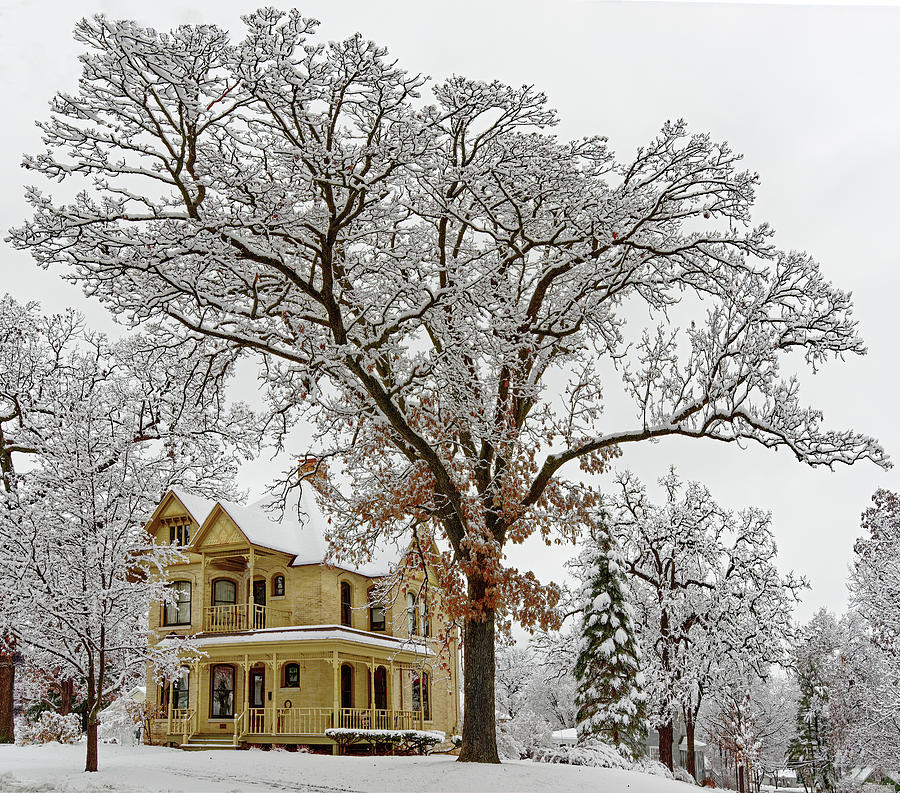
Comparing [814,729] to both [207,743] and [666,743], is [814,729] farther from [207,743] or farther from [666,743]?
[207,743]

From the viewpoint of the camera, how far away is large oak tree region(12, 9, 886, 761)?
25.8 feet

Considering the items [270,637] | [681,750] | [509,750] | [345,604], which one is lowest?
[681,750]

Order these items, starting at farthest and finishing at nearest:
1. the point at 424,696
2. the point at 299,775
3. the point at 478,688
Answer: the point at 424,696 → the point at 299,775 → the point at 478,688

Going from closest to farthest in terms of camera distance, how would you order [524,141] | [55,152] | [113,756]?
[55,152] → [524,141] → [113,756]

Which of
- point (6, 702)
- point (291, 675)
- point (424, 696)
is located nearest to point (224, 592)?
point (291, 675)

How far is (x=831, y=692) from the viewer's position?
3058 centimetres

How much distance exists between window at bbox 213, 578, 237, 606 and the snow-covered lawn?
557cm

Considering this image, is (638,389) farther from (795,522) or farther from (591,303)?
(795,522)

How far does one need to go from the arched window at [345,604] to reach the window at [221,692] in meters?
2.60

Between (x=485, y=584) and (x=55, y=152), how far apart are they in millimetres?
6620

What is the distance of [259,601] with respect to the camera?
18.5 m

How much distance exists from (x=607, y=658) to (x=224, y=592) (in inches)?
337

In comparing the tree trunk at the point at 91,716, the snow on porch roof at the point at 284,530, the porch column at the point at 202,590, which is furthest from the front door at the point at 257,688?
the tree trunk at the point at 91,716

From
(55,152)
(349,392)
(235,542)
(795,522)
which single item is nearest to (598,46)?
(349,392)
